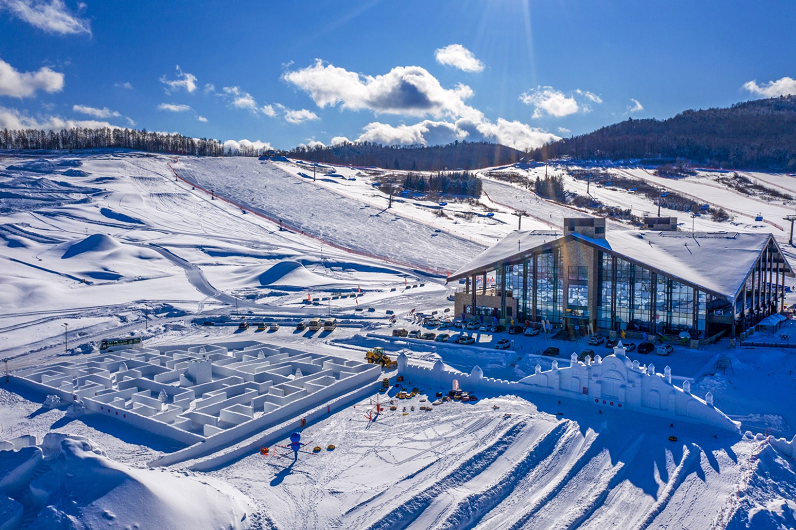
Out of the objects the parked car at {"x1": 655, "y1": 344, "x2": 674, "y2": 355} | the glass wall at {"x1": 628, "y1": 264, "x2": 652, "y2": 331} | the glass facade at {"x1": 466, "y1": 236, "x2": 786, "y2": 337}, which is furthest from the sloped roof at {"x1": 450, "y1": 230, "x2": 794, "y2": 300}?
the parked car at {"x1": 655, "y1": 344, "x2": 674, "y2": 355}

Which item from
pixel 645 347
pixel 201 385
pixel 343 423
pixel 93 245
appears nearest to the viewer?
pixel 343 423

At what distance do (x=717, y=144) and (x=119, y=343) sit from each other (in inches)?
7047

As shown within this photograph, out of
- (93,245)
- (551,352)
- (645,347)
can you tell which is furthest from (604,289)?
(93,245)

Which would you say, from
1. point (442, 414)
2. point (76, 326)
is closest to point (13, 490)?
point (442, 414)

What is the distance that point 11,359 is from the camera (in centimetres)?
3441

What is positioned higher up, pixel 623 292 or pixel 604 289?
pixel 604 289

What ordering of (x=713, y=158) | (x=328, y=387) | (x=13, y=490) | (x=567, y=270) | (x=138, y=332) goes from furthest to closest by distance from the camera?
(x=713, y=158)
(x=138, y=332)
(x=567, y=270)
(x=328, y=387)
(x=13, y=490)

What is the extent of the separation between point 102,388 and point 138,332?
46.1 ft

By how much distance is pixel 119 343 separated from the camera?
36.2 metres

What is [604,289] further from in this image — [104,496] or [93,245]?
[93,245]

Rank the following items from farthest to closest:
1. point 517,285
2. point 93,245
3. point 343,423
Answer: point 93,245 → point 517,285 → point 343,423

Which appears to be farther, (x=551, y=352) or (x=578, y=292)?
(x=578, y=292)

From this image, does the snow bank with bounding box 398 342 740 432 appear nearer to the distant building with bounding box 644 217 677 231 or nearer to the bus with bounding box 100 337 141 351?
the bus with bounding box 100 337 141 351

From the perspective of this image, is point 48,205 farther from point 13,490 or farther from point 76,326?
point 13,490
